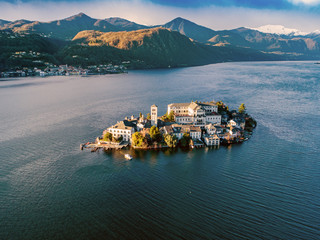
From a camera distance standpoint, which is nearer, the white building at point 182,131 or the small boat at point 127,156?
the small boat at point 127,156

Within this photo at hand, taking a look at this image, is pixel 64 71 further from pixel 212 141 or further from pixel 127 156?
pixel 212 141

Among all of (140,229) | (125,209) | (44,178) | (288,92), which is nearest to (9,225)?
(44,178)

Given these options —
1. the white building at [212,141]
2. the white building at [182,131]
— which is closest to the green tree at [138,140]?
the white building at [182,131]

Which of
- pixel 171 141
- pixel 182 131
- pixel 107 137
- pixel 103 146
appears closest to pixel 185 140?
pixel 182 131

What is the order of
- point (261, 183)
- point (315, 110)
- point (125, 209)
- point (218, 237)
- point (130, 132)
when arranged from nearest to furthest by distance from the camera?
point (218, 237), point (125, 209), point (261, 183), point (130, 132), point (315, 110)

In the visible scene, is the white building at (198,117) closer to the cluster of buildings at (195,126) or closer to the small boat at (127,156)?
Answer: the cluster of buildings at (195,126)

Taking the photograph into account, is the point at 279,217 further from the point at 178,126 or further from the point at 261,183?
the point at 178,126

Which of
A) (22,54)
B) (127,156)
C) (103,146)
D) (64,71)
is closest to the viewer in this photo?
(127,156)
